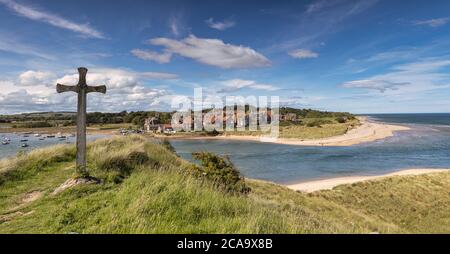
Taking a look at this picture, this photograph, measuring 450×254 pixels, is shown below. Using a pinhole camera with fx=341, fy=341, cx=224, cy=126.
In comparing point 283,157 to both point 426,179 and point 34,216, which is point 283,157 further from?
point 34,216

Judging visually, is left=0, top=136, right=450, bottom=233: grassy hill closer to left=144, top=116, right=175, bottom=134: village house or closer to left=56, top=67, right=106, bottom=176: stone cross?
left=56, top=67, right=106, bottom=176: stone cross

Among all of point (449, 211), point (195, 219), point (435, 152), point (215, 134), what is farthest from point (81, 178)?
point (215, 134)

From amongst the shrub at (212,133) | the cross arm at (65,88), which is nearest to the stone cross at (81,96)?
the cross arm at (65,88)

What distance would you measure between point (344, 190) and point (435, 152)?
40482 mm

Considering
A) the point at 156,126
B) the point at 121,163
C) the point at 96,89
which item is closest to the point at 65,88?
the point at 96,89

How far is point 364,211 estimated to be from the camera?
894 inches

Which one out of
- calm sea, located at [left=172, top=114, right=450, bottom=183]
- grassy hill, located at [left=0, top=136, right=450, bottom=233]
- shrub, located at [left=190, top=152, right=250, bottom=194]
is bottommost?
calm sea, located at [left=172, top=114, right=450, bottom=183]

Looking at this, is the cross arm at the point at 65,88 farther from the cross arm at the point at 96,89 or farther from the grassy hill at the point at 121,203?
the grassy hill at the point at 121,203

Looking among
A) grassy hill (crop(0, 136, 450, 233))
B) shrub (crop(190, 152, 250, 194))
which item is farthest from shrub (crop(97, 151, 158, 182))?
shrub (crop(190, 152, 250, 194))

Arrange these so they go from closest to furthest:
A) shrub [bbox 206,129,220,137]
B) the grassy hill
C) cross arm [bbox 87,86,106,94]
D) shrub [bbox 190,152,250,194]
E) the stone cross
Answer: the grassy hill
the stone cross
cross arm [bbox 87,86,106,94]
shrub [bbox 190,152,250,194]
shrub [bbox 206,129,220,137]

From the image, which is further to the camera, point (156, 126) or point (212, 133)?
point (212, 133)

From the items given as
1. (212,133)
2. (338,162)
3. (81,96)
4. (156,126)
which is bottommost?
(338,162)

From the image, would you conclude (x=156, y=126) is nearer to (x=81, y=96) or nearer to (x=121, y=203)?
(x=81, y=96)
